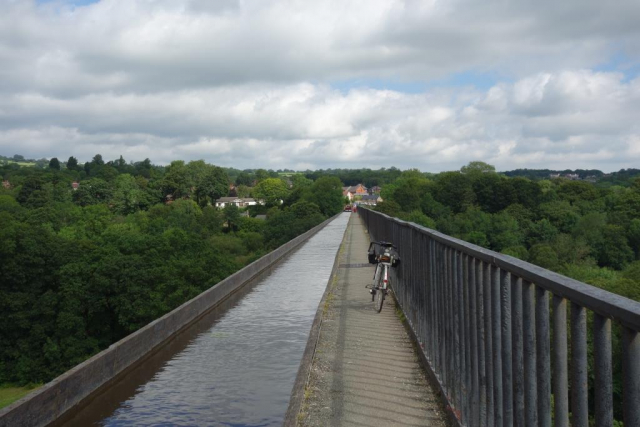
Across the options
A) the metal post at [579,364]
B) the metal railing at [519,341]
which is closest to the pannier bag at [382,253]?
the metal railing at [519,341]

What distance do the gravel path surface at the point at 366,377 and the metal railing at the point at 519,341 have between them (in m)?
0.35

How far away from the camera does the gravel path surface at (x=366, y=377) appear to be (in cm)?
541

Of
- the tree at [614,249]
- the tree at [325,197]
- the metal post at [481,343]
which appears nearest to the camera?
the metal post at [481,343]

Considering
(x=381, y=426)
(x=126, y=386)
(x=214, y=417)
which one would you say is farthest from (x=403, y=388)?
(x=126, y=386)

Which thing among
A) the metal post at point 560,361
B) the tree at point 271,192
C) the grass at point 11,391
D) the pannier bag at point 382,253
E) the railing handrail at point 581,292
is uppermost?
the tree at point 271,192

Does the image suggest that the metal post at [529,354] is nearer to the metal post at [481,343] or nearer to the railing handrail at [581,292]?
the railing handrail at [581,292]

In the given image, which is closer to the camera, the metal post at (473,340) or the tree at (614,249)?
the metal post at (473,340)

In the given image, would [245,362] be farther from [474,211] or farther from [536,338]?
[474,211]

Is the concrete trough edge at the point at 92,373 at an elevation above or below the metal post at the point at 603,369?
below

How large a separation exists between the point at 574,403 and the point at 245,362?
21.0ft

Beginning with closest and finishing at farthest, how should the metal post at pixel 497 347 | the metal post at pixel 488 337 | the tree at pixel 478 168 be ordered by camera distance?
the metal post at pixel 497 347
the metal post at pixel 488 337
the tree at pixel 478 168

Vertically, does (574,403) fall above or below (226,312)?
above

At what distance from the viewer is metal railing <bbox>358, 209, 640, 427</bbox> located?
7.07 ft

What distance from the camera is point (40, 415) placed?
19.4ft
